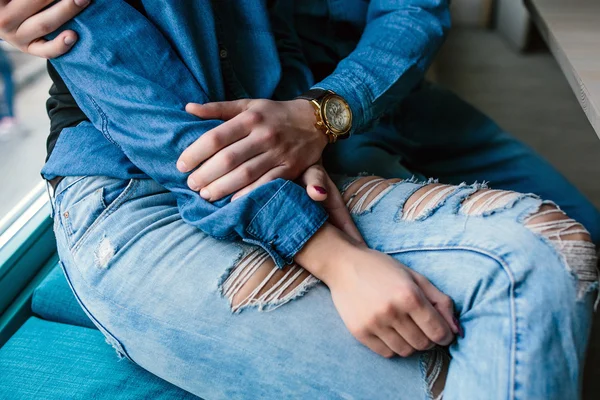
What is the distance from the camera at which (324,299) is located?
2.18 feet

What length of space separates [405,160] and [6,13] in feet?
2.23

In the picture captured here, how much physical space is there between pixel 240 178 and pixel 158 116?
5.0 inches

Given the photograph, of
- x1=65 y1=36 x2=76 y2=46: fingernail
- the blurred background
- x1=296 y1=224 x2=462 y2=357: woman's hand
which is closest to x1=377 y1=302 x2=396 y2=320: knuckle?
x1=296 y1=224 x2=462 y2=357: woman's hand

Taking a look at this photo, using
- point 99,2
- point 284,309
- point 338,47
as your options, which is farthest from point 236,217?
point 338,47

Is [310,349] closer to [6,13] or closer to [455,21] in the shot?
A: [6,13]

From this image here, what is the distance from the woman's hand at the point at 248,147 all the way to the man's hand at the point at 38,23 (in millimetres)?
171

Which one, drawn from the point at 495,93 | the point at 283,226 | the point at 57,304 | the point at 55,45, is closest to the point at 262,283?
the point at 283,226

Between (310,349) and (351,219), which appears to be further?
(351,219)

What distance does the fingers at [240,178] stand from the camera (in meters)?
0.70

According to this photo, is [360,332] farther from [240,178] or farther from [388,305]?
[240,178]

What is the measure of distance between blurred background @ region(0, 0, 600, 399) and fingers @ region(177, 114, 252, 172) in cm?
75

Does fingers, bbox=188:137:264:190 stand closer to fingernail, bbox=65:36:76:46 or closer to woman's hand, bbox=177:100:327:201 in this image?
woman's hand, bbox=177:100:327:201

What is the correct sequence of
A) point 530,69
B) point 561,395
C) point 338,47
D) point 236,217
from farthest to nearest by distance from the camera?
point 530,69 → point 338,47 → point 236,217 → point 561,395

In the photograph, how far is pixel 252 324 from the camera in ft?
2.11
